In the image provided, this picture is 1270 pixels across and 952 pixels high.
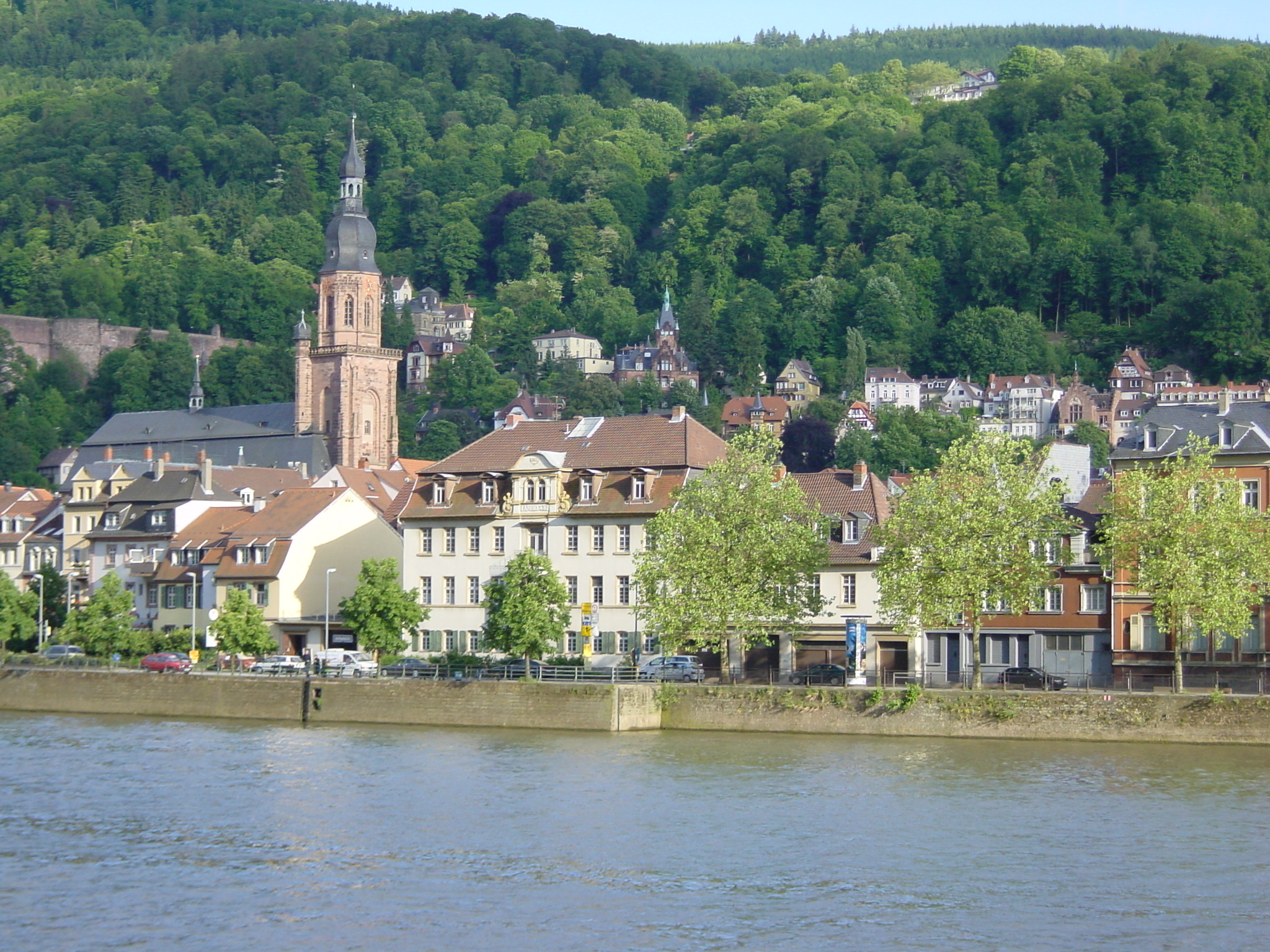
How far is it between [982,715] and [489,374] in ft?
469

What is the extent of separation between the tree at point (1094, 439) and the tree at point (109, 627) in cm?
8659

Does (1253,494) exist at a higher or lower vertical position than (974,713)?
higher

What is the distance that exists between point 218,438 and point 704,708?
112 meters

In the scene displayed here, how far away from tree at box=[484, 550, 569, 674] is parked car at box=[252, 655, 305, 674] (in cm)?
829

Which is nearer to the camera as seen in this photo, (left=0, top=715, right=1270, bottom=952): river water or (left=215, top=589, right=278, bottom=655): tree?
(left=0, top=715, right=1270, bottom=952): river water

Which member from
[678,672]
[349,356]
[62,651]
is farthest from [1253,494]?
[349,356]

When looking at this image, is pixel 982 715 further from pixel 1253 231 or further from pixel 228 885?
pixel 1253 231

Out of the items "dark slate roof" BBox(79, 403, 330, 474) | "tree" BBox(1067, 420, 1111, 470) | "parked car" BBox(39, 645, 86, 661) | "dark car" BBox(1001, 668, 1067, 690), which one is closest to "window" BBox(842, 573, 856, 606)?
"dark car" BBox(1001, 668, 1067, 690)

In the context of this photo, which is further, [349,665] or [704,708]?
[349,665]

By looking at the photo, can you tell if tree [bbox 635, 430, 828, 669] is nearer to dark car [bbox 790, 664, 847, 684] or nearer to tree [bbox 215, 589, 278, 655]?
dark car [bbox 790, 664, 847, 684]

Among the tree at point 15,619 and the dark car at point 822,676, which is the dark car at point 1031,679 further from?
the tree at point 15,619

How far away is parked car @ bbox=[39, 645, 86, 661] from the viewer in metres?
77.8

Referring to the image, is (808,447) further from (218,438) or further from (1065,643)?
(1065,643)

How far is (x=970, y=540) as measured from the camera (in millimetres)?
62094
